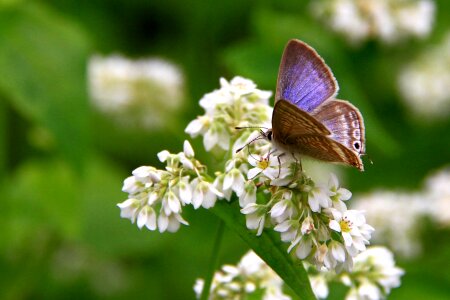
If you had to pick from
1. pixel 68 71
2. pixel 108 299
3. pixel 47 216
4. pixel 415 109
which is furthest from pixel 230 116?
pixel 415 109

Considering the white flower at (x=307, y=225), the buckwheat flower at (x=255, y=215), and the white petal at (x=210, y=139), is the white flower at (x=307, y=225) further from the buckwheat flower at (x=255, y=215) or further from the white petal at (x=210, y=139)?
the white petal at (x=210, y=139)

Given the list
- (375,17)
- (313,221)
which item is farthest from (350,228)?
(375,17)

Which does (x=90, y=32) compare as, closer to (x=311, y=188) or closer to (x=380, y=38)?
(x=380, y=38)

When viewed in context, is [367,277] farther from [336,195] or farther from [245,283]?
[336,195]

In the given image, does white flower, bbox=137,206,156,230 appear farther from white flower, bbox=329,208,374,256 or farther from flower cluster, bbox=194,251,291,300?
white flower, bbox=329,208,374,256

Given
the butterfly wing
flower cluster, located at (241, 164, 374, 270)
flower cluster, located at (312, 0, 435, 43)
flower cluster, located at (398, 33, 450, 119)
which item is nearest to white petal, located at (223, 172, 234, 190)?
flower cluster, located at (241, 164, 374, 270)

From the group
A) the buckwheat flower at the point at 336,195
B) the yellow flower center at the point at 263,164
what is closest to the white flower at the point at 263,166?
the yellow flower center at the point at 263,164
